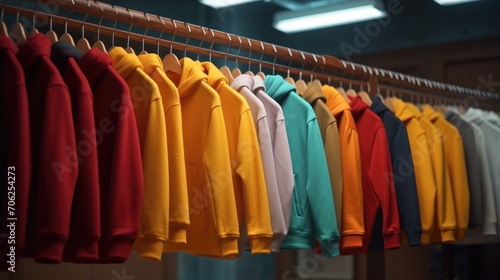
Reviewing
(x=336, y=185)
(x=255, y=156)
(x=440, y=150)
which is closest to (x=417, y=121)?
(x=440, y=150)

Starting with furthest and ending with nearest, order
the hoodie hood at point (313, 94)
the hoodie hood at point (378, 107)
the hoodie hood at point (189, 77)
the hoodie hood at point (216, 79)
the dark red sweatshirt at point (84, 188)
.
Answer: the hoodie hood at point (378, 107) → the hoodie hood at point (313, 94) → the hoodie hood at point (216, 79) → the hoodie hood at point (189, 77) → the dark red sweatshirt at point (84, 188)

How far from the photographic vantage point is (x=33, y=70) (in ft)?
7.13

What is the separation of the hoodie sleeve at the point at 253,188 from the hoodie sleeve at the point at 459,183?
1.36m

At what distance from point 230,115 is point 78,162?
2.52ft

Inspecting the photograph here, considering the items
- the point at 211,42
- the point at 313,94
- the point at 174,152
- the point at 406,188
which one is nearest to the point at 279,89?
the point at 313,94

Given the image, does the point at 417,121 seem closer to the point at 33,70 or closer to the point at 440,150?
the point at 440,150

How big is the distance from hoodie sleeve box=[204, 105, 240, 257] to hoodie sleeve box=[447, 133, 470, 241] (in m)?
1.54

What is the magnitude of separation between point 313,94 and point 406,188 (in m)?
0.66

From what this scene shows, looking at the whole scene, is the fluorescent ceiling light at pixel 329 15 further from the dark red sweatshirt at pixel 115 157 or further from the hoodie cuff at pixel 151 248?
the hoodie cuff at pixel 151 248

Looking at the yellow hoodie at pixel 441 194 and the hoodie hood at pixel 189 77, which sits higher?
the hoodie hood at pixel 189 77

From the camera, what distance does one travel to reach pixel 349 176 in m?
3.03

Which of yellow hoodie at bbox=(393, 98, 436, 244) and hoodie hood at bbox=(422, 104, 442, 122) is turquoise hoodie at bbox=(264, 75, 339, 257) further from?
hoodie hood at bbox=(422, 104, 442, 122)

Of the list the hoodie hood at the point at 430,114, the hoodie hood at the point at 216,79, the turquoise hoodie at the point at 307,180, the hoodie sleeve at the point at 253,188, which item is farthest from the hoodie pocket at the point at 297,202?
the hoodie hood at the point at 430,114

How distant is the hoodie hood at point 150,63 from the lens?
2510mm
